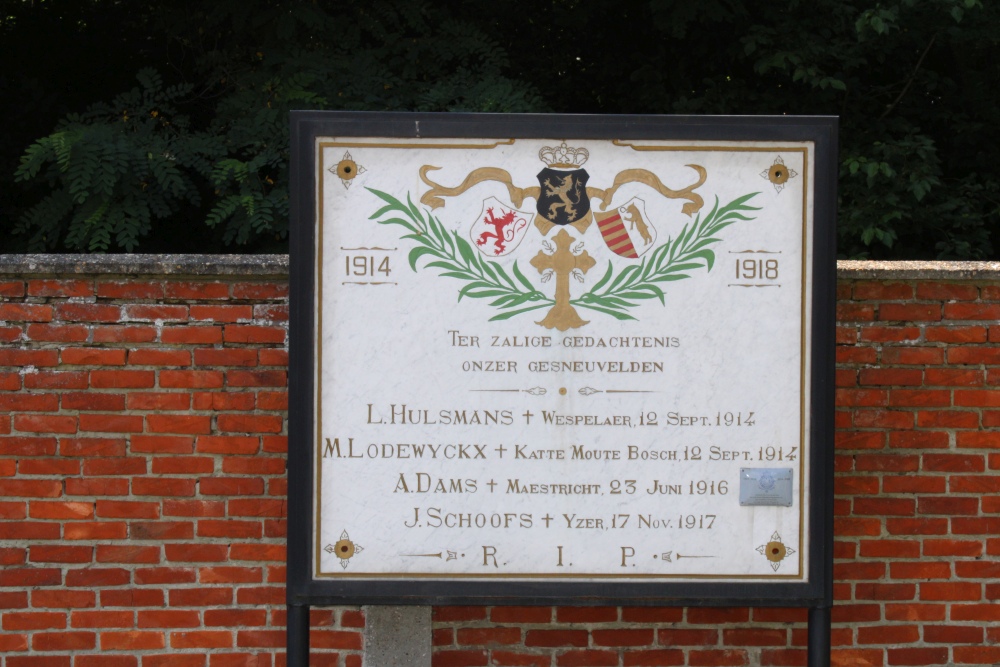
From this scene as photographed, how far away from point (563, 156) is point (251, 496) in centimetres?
159

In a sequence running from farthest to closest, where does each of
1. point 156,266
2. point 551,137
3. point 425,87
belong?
1. point 425,87
2. point 156,266
3. point 551,137

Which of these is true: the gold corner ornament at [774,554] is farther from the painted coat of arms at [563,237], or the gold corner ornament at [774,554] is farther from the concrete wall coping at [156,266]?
the concrete wall coping at [156,266]

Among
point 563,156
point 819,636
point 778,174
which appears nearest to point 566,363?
point 563,156

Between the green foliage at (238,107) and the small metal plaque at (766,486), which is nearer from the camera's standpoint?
the small metal plaque at (766,486)

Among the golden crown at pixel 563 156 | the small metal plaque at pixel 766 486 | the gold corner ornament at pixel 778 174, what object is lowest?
the small metal plaque at pixel 766 486

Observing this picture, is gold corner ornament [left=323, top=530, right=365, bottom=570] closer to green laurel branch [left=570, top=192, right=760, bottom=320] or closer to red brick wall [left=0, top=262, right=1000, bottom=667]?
red brick wall [left=0, top=262, right=1000, bottom=667]

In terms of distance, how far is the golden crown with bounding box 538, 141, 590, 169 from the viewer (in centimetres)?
304

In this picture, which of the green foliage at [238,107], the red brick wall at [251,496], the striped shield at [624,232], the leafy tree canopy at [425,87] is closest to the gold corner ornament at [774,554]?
the red brick wall at [251,496]

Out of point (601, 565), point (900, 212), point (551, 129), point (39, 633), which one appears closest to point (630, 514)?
point (601, 565)

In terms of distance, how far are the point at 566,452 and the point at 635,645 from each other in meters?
1.03

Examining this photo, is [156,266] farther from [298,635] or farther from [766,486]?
[766,486]

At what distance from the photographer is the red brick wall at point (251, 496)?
354cm

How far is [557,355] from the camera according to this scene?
9.97 ft

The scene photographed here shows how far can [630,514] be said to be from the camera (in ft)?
10.0
